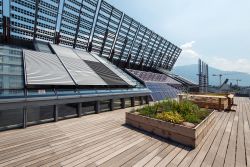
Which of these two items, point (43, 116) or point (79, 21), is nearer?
point (43, 116)

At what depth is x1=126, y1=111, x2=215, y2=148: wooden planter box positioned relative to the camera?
6684mm

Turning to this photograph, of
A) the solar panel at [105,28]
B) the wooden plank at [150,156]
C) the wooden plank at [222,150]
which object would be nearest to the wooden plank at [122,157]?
the wooden plank at [150,156]

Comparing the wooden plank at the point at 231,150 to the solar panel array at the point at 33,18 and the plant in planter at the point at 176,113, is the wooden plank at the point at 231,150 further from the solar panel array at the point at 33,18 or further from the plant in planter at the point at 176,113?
the solar panel array at the point at 33,18

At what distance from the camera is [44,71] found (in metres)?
10.7

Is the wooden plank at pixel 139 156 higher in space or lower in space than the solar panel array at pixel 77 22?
lower

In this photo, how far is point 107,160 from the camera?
212 inches

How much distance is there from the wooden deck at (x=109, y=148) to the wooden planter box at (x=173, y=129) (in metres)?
0.34

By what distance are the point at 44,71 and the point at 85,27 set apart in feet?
39.6

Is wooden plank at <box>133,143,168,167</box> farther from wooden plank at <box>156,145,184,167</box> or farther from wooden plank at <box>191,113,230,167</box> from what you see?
wooden plank at <box>191,113,230,167</box>

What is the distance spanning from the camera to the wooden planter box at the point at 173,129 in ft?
21.9

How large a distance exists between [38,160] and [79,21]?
700 inches

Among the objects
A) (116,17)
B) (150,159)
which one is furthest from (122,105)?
(116,17)

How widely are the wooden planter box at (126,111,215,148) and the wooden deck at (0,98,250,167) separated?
338 mm

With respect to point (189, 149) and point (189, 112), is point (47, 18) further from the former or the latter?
point (189, 149)
